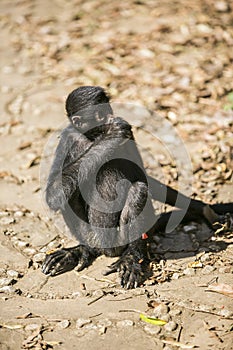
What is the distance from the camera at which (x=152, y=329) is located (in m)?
4.51

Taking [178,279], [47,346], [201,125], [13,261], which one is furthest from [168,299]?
[201,125]

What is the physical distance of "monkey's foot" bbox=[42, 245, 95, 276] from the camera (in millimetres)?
5309

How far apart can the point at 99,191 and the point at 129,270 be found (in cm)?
73

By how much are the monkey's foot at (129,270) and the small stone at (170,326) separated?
1.87 feet

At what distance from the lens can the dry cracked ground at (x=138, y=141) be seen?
460cm

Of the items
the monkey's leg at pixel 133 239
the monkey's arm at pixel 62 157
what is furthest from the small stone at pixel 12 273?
the monkey's leg at pixel 133 239

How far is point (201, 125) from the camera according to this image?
26.1 feet

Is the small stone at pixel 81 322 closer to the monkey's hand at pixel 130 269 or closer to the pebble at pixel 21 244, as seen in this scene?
the monkey's hand at pixel 130 269

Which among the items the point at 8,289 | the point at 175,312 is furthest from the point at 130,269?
the point at 8,289

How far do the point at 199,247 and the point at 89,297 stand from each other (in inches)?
49.1

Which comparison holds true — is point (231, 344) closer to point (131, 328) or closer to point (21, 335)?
point (131, 328)

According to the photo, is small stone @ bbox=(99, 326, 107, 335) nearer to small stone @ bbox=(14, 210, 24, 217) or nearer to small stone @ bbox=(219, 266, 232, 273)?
small stone @ bbox=(219, 266, 232, 273)

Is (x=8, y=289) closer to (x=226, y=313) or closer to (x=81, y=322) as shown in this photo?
(x=81, y=322)

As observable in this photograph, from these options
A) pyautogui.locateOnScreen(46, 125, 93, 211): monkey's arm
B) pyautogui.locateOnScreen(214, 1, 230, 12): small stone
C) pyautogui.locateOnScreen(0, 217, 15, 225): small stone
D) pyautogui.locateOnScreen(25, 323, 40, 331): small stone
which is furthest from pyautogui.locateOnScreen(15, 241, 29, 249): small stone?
pyautogui.locateOnScreen(214, 1, 230, 12): small stone
